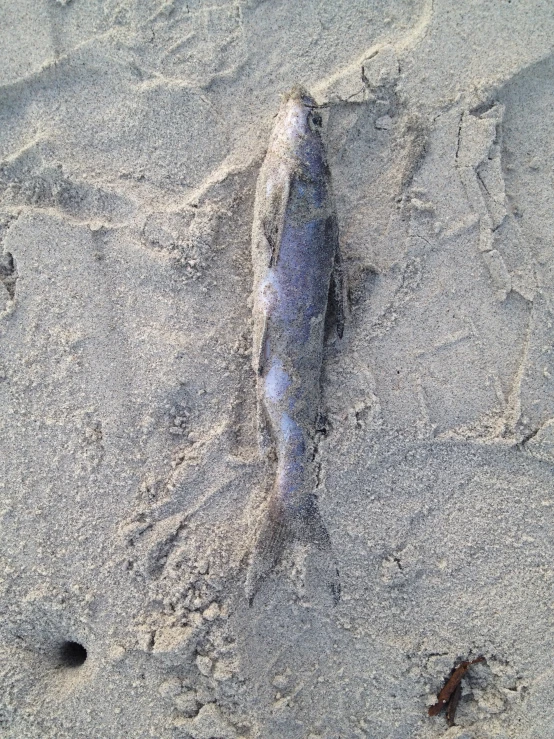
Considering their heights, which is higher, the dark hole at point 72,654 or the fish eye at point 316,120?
the fish eye at point 316,120

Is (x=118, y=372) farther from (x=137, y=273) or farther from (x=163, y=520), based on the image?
(x=163, y=520)

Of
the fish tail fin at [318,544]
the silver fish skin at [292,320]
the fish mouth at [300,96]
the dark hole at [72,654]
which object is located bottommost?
the dark hole at [72,654]

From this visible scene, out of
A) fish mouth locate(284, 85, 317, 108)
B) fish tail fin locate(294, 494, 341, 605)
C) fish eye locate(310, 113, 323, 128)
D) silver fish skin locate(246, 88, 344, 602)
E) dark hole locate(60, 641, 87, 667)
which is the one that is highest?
fish mouth locate(284, 85, 317, 108)

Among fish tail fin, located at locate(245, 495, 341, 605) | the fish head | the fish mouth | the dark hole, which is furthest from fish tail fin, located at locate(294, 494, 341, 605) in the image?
the fish mouth

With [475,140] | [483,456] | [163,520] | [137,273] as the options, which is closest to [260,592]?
[163,520]

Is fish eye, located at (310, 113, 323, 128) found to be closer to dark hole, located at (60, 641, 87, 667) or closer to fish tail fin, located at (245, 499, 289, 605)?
fish tail fin, located at (245, 499, 289, 605)

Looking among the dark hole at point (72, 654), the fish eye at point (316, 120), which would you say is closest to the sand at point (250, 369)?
the dark hole at point (72, 654)

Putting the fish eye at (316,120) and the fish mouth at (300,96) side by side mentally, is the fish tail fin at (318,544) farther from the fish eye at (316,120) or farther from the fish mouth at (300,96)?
the fish mouth at (300,96)

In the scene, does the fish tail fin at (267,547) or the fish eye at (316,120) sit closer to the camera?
the fish tail fin at (267,547)
